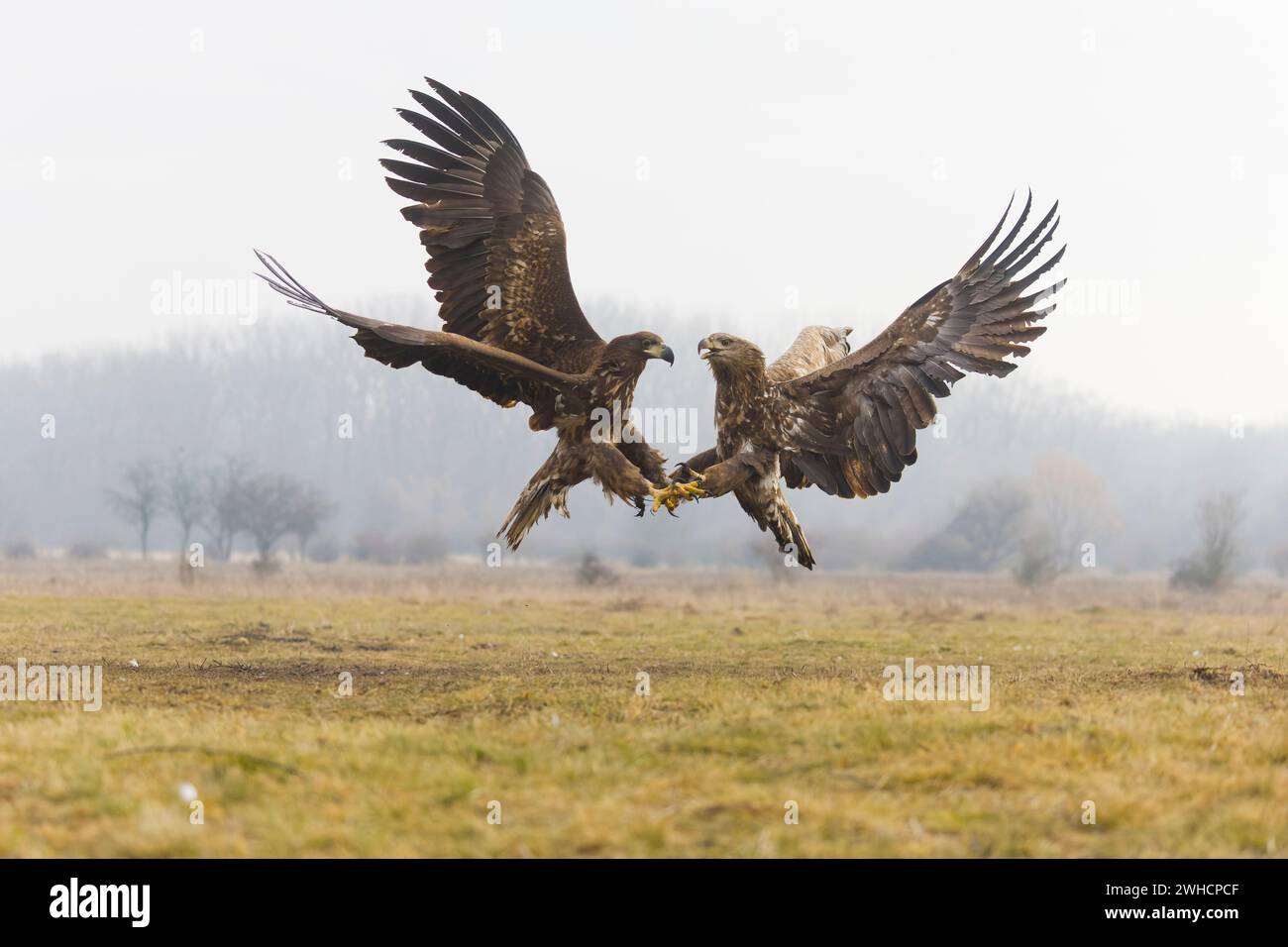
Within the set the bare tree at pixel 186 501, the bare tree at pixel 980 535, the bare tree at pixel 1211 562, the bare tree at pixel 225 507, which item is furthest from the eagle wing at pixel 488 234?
the bare tree at pixel 186 501

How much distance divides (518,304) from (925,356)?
4195 mm

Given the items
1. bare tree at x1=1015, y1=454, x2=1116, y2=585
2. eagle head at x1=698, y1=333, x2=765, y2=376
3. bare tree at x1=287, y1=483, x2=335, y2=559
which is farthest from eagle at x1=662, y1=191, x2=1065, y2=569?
bare tree at x1=287, y1=483, x2=335, y2=559

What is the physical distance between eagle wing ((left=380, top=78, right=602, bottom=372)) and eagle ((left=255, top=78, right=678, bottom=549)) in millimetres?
11

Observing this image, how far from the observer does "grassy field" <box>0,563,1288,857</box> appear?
6.51 meters

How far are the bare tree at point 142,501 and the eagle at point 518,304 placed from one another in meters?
70.9

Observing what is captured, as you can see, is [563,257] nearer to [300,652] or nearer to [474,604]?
[300,652]

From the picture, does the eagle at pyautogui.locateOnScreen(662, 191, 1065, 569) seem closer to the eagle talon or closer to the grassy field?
the eagle talon

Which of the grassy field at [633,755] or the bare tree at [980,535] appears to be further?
the bare tree at [980,535]

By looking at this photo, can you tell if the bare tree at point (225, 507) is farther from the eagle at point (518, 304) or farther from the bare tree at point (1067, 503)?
the eagle at point (518, 304)

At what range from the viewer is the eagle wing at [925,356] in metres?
11.8

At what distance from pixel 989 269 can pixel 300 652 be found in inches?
409

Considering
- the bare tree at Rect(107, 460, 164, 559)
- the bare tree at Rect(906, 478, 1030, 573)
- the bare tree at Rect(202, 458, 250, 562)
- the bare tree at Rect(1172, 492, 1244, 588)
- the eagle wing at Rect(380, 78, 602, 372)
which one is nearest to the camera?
the eagle wing at Rect(380, 78, 602, 372)

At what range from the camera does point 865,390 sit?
482 inches
